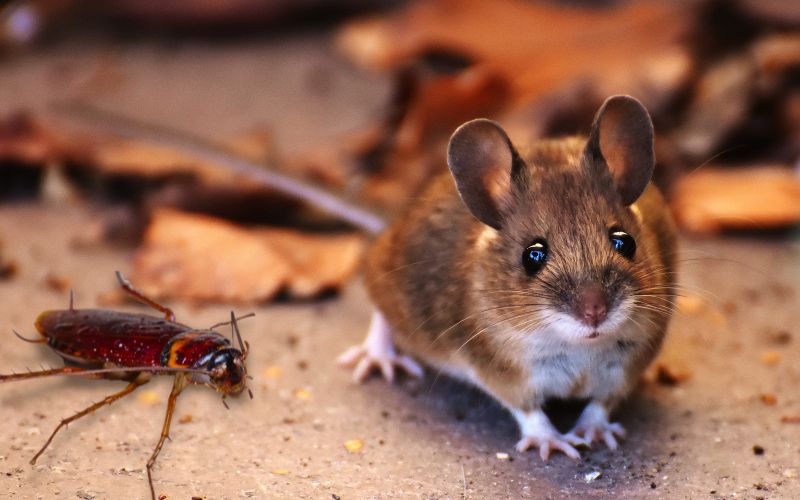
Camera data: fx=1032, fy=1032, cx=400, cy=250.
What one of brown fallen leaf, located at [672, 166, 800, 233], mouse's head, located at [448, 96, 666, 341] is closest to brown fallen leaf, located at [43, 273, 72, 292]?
mouse's head, located at [448, 96, 666, 341]

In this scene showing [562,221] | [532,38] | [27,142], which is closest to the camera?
[562,221]

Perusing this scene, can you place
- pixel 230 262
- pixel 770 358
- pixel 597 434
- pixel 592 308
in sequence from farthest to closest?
pixel 230 262 → pixel 770 358 → pixel 597 434 → pixel 592 308

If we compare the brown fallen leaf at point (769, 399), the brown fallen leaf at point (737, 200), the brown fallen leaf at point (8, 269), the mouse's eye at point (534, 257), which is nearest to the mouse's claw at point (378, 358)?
the mouse's eye at point (534, 257)

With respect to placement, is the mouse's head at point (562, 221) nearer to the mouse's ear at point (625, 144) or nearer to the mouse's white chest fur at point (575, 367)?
the mouse's ear at point (625, 144)

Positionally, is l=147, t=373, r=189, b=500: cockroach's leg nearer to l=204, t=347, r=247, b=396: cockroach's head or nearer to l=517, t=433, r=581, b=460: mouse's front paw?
l=204, t=347, r=247, b=396: cockroach's head

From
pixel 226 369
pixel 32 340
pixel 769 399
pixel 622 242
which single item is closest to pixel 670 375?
pixel 769 399

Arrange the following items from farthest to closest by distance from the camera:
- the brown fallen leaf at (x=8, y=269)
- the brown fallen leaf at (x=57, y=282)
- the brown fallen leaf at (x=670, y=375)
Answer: the brown fallen leaf at (x=8, y=269) → the brown fallen leaf at (x=57, y=282) → the brown fallen leaf at (x=670, y=375)

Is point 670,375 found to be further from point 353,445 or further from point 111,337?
point 111,337

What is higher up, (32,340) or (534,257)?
(534,257)
